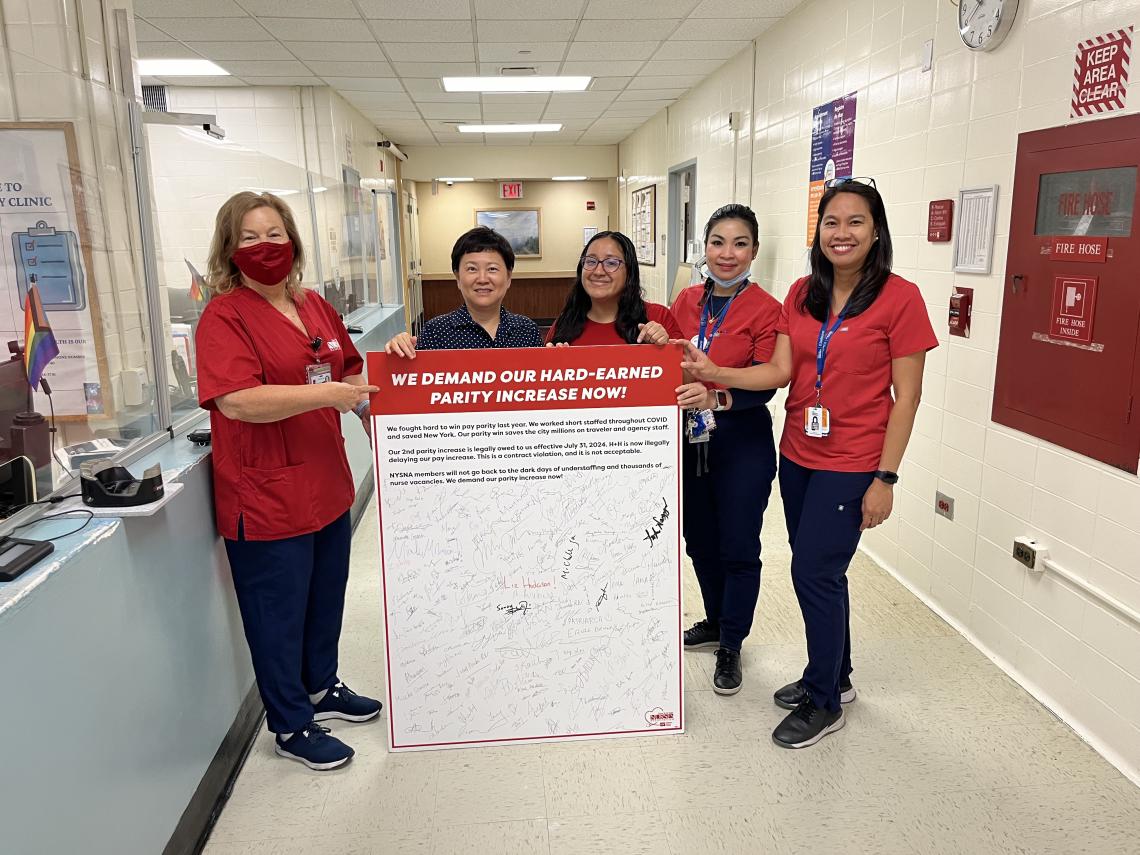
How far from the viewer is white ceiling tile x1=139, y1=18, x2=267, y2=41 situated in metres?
4.72

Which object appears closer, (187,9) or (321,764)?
(321,764)

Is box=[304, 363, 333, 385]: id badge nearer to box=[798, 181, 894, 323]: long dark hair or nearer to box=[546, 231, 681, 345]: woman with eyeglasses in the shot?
box=[546, 231, 681, 345]: woman with eyeglasses

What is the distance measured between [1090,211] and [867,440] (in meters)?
0.99

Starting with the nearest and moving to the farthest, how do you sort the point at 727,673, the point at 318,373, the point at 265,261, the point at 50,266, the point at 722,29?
1. the point at 50,266
2. the point at 265,261
3. the point at 318,373
4. the point at 727,673
5. the point at 722,29

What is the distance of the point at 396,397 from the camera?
2059 mm

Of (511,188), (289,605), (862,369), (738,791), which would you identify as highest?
(511,188)

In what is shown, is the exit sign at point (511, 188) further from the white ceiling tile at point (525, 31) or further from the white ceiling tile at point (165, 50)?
the white ceiling tile at point (525, 31)

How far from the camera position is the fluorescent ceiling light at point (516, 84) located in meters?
6.68

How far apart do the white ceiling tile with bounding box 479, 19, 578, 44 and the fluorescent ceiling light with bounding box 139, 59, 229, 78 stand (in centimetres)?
225

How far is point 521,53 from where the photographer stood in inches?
224

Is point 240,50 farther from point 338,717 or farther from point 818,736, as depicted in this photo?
point 818,736
